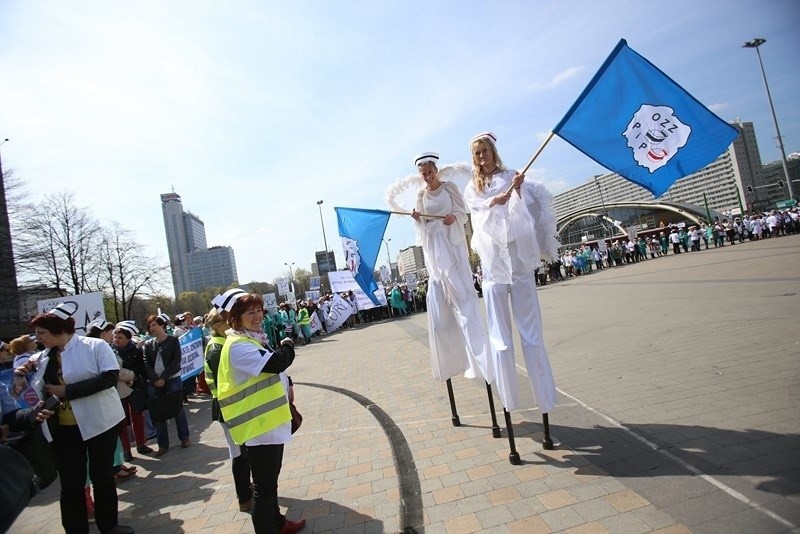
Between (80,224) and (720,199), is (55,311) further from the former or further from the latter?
(720,199)

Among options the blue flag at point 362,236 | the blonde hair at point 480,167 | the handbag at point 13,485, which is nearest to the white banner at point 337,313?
the blue flag at point 362,236

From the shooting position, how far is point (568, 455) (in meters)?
3.54

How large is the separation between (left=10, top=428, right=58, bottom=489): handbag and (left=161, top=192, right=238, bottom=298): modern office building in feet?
476

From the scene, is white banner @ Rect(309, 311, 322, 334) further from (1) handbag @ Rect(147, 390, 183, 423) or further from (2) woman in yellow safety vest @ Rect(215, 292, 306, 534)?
(2) woman in yellow safety vest @ Rect(215, 292, 306, 534)

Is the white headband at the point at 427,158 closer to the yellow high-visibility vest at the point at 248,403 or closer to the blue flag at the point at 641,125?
the blue flag at the point at 641,125

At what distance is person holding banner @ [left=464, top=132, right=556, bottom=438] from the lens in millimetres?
3672

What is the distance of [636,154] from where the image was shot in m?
4.03

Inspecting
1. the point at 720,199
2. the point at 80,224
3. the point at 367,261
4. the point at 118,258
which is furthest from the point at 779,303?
the point at 720,199

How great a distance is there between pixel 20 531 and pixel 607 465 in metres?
5.47

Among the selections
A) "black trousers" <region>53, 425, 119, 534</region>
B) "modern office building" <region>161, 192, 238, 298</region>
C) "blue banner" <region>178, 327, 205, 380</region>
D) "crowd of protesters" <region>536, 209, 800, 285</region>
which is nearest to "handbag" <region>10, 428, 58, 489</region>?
"black trousers" <region>53, 425, 119, 534</region>

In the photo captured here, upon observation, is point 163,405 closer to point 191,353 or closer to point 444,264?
point 191,353

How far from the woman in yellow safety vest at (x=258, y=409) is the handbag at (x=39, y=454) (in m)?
1.85

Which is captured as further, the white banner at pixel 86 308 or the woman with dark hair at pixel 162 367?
the white banner at pixel 86 308

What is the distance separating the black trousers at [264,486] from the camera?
2750 mm
